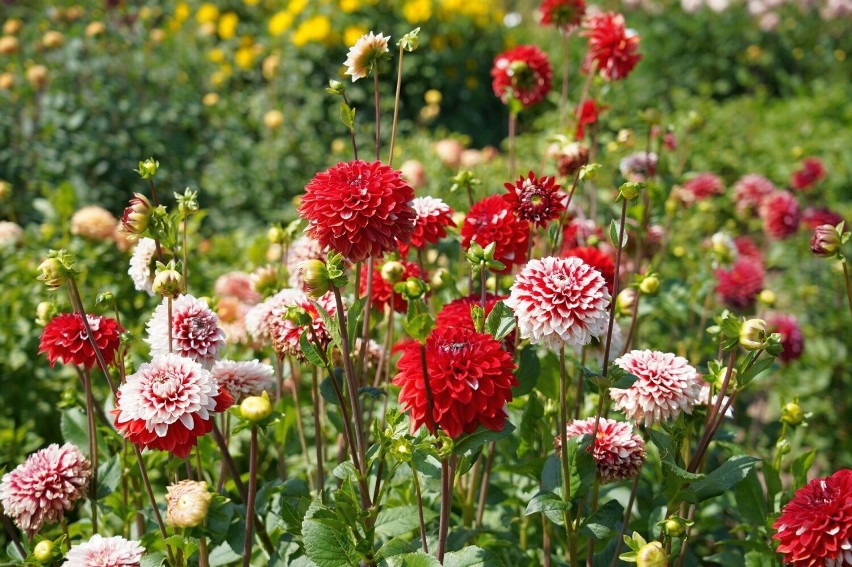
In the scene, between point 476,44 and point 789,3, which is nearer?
point 476,44

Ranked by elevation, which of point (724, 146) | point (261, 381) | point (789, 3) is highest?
point (789, 3)

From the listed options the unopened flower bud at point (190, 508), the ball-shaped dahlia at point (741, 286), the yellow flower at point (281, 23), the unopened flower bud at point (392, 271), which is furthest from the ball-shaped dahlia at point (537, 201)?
the yellow flower at point (281, 23)

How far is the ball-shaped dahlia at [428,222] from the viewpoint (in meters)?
1.54

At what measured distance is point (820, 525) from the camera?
111cm

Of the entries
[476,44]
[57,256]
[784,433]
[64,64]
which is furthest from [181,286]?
[476,44]

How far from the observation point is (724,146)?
186 inches

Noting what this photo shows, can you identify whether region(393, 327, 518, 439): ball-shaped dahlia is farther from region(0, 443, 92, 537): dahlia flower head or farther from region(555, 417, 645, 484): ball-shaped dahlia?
region(0, 443, 92, 537): dahlia flower head

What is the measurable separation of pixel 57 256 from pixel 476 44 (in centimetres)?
514

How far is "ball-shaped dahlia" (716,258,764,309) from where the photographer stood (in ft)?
8.84

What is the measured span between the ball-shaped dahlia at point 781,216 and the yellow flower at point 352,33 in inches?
121

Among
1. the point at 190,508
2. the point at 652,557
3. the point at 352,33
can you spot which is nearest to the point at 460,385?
the point at 652,557

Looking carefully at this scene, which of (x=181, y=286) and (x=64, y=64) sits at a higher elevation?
(x=64, y=64)

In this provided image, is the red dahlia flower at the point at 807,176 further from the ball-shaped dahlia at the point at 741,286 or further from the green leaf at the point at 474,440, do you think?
the green leaf at the point at 474,440

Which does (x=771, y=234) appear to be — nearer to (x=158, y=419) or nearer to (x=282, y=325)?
(x=282, y=325)
